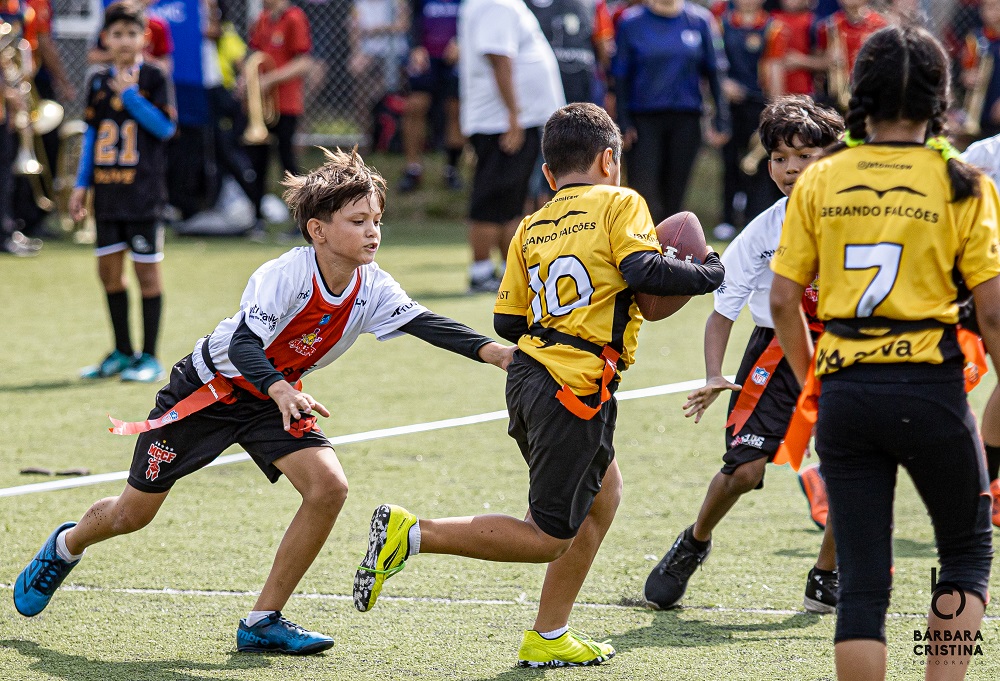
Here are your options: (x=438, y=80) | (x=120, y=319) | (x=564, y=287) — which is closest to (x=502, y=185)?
(x=120, y=319)

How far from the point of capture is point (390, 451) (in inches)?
239

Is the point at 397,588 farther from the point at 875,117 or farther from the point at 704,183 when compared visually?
the point at 704,183

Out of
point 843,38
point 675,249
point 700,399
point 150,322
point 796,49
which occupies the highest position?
point 675,249

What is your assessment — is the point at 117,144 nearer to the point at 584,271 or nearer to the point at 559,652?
the point at 584,271

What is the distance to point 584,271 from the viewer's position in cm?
346

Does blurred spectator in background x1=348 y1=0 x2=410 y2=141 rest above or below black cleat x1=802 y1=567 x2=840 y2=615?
above

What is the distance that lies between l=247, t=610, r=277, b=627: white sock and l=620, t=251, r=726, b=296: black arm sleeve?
1420mm

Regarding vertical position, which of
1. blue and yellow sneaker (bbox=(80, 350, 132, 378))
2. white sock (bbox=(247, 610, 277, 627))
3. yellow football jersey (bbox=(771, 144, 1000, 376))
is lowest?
blue and yellow sneaker (bbox=(80, 350, 132, 378))

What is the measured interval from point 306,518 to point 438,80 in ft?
37.7

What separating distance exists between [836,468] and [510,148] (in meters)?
7.11

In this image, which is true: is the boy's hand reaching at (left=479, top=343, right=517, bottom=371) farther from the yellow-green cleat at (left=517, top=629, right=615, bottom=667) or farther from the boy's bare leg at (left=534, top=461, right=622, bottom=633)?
the yellow-green cleat at (left=517, top=629, right=615, bottom=667)

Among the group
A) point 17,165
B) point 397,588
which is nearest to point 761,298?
point 397,588

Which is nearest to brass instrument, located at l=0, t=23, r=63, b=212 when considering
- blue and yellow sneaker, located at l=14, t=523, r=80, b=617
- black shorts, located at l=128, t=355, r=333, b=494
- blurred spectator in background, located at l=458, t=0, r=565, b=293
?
blurred spectator in background, located at l=458, t=0, r=565, b=293

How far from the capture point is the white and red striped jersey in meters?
3.76
